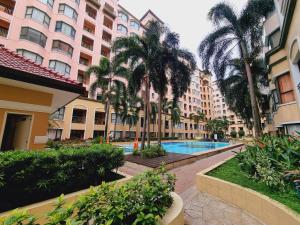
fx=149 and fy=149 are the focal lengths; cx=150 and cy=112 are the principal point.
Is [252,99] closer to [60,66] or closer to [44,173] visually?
[44,173]

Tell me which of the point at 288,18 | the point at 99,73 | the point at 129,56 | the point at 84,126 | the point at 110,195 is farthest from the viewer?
the point at 84,126

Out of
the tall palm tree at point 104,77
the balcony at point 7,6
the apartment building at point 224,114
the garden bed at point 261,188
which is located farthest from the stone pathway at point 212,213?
the apartment building at point 224,114

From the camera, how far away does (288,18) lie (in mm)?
8062

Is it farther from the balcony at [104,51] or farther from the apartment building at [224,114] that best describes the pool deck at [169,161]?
the apartment building at [224,114]

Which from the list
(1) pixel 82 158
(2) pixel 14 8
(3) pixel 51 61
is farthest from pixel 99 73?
(1) pixel 82 158

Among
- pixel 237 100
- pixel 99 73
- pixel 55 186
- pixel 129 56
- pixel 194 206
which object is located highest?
pixel 99 73

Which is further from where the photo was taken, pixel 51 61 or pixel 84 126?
pixel 84 126

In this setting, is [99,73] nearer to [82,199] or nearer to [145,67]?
[145,67]

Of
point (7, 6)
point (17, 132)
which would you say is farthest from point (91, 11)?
point (17, 132)

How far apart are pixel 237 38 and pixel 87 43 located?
28.0m

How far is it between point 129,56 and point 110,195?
45.8 ft

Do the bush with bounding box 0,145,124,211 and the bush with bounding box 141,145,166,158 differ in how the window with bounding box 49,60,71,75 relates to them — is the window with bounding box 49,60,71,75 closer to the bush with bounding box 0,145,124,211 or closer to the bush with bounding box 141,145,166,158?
the bush with bounding box 141,145,166,158

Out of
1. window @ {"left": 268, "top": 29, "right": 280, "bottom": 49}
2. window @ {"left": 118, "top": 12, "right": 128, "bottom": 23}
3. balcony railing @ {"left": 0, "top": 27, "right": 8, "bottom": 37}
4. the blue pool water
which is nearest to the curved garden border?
the blue pool water

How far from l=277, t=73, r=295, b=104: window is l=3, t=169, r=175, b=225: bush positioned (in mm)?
11500
